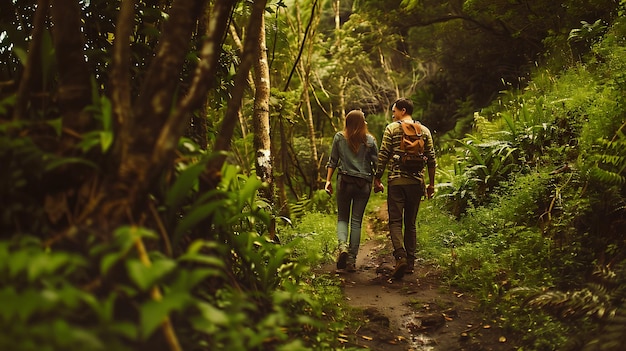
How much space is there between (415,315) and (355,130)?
240cm

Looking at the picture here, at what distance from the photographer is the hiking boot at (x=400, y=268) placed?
5895 mm

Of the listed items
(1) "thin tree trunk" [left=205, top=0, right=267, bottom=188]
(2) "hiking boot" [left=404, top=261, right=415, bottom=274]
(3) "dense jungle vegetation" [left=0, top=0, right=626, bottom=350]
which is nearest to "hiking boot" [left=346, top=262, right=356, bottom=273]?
(3) "dense jungle vegetation" [left=0, top=0, right=626, bottom=350]

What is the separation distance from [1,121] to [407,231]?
4679mm

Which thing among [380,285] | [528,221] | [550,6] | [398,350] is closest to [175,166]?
[398,350]

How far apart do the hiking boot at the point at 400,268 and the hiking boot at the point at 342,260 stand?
63cm

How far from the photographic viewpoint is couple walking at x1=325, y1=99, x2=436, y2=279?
A: 19.7 feet

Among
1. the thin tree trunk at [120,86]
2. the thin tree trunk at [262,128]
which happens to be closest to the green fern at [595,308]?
the thin tree trunk at [120,86]

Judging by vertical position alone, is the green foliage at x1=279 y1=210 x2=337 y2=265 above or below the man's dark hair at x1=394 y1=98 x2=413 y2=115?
below

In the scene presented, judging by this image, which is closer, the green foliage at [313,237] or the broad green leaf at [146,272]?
the broad green leaf at [146,272]

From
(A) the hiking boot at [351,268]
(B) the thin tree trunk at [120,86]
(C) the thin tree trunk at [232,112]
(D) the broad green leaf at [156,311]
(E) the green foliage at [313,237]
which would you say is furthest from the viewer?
(E) the green foliage at [313,237]

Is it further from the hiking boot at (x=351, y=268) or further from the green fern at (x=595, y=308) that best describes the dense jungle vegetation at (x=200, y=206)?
the hiking boot at (x=351, y=268)

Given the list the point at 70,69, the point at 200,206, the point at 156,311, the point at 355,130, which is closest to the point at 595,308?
the point at 200,206

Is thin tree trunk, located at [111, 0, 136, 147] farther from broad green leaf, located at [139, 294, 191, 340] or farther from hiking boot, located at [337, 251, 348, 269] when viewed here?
hiking boot, located at [337, 251, 348, 269]

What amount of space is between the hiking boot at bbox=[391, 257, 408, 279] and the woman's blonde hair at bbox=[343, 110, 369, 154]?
1456 millimetres
